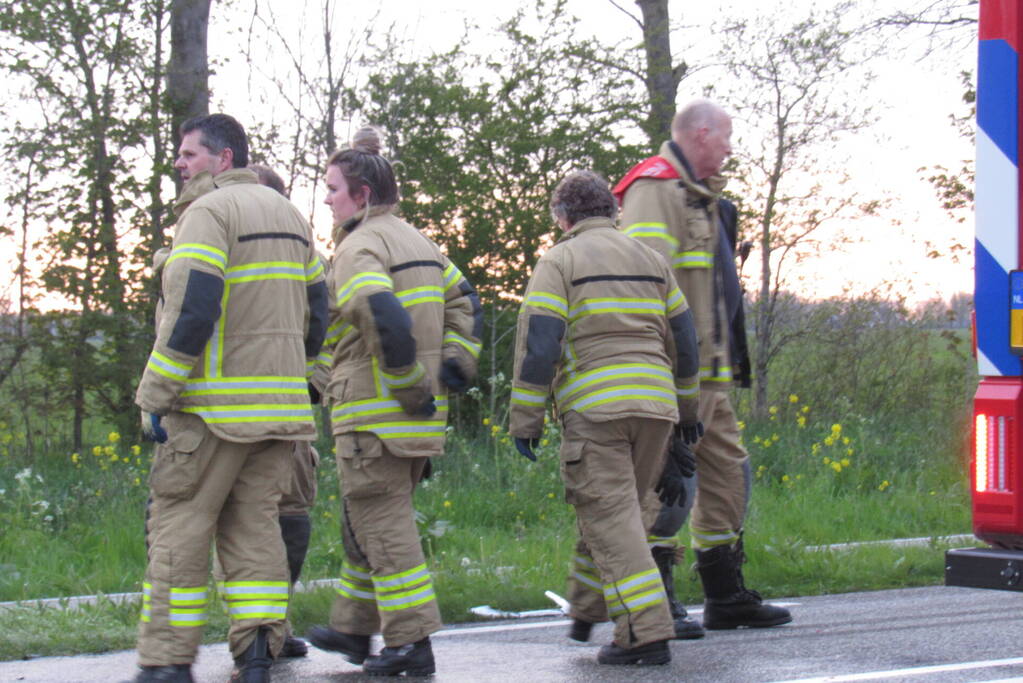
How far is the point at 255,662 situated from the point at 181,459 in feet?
2.30

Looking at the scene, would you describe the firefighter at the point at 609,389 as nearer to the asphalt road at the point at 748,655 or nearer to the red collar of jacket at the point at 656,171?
the asphalt road at the point at 748,655

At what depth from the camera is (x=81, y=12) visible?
1330 centimetres

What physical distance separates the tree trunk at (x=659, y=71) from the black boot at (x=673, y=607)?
10.2m

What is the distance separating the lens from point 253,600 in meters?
4.61

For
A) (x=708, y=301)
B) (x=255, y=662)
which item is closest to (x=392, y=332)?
(x=255, y=662)

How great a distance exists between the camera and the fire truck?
429cm

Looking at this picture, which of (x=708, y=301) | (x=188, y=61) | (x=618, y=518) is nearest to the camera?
(x=618, y=518)

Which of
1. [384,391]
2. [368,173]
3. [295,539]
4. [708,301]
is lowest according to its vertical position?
[295,539]

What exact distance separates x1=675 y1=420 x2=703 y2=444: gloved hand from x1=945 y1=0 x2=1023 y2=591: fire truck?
1.33 m

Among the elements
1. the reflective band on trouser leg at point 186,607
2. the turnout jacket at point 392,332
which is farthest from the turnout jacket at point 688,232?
the reflective band on trouser leg at point 186,607

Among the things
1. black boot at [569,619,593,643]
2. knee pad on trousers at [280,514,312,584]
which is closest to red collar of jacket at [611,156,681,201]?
black boot at [569,619,593,643]

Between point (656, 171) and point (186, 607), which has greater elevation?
point (656, 171)

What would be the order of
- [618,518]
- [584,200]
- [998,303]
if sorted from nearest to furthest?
[998,303] → [618,518] → [584,200]

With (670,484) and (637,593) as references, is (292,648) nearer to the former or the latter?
(637,593)
